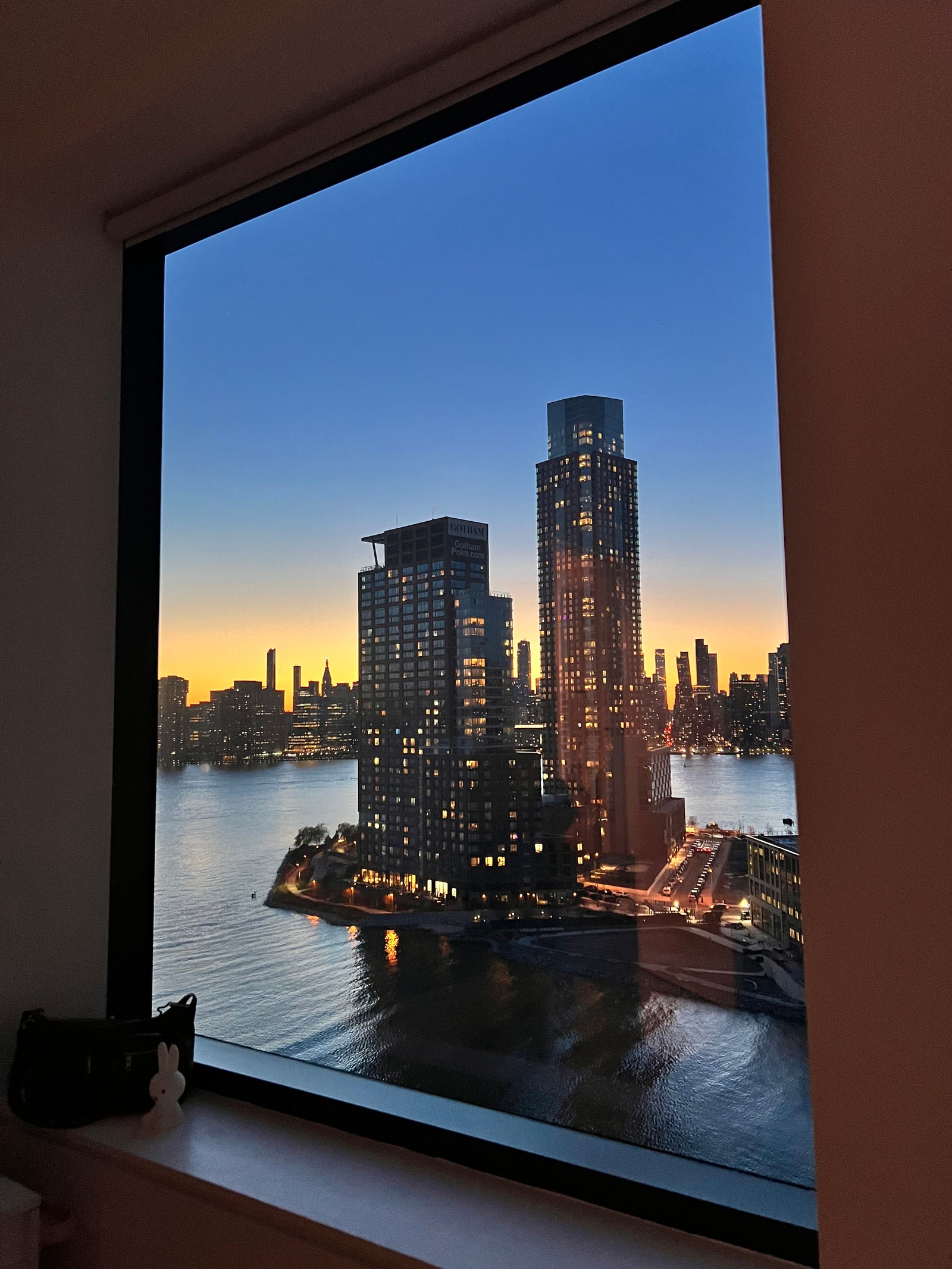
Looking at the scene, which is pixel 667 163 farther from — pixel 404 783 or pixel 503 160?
pixel 404 783

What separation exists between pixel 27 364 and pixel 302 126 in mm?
793

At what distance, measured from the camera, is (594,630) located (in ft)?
4.39

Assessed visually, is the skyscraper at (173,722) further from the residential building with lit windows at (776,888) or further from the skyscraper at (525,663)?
the residential building with lit windows at (776,888)

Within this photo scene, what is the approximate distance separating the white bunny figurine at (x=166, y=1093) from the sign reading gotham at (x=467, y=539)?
1.11 metres

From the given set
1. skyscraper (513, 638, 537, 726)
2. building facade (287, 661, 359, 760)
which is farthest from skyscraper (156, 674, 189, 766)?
skyscraper (513, 638, 537, 726)

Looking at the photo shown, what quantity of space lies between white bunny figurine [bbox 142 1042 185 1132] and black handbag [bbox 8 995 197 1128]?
27 mm

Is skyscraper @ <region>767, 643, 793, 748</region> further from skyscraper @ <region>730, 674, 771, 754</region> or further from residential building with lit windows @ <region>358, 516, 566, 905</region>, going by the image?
residential building with lit windows @ <region>358, 516, 566, 905</region>

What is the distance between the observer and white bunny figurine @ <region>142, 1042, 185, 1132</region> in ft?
4.86

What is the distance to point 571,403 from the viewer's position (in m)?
1.40

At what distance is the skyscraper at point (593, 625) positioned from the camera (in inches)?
50.7

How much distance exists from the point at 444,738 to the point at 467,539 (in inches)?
15.0

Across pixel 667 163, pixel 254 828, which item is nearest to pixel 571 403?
pixel 667 163

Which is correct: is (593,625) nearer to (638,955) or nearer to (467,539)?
(467,539)

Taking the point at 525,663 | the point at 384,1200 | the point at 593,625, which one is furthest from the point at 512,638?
the point at 384,1200
